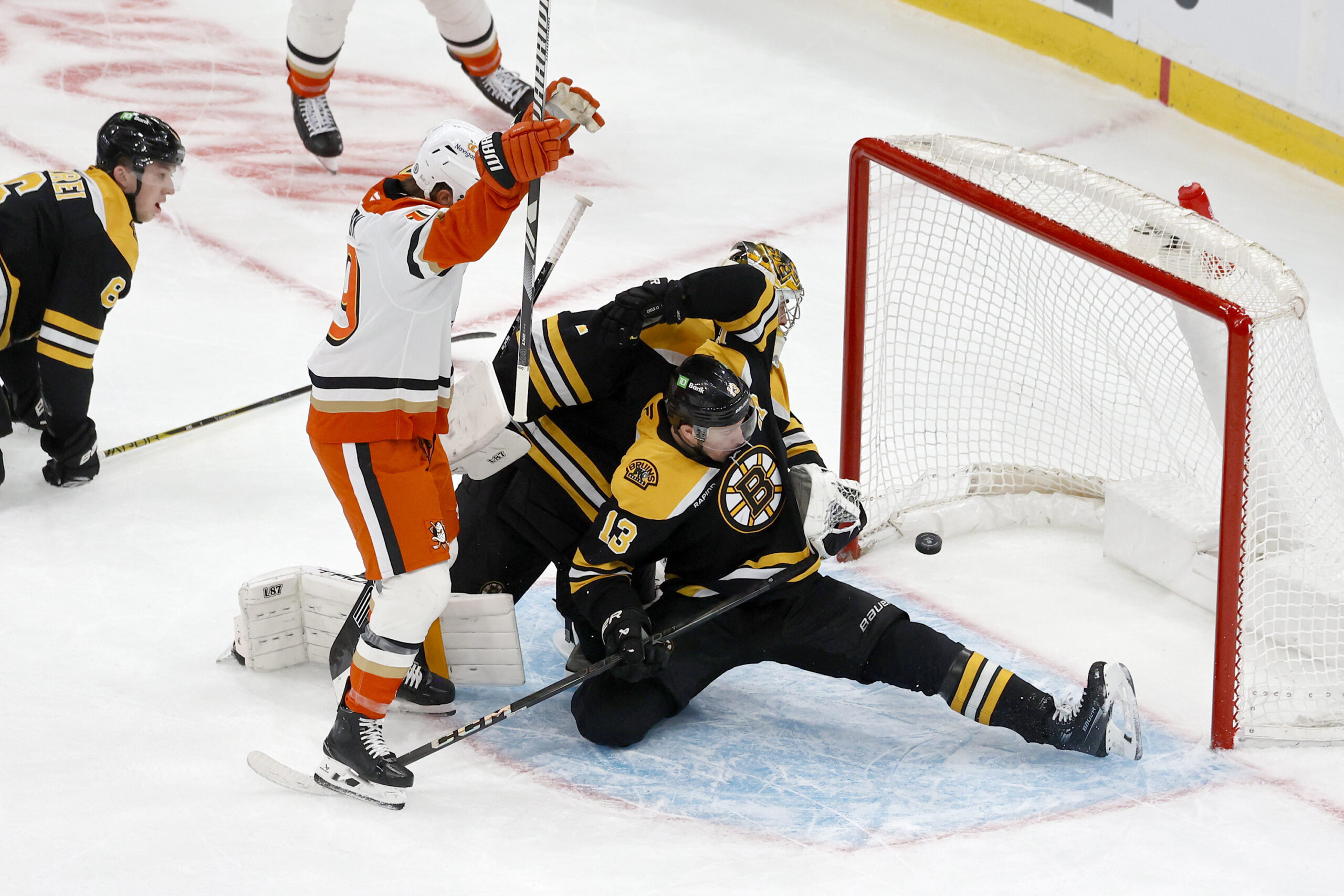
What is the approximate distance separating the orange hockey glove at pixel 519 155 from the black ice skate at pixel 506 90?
3.41m

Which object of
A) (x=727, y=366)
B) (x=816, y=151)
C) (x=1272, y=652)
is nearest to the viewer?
(x=727, y=366)

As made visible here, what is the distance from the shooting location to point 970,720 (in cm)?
295

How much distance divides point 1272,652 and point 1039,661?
43 cm

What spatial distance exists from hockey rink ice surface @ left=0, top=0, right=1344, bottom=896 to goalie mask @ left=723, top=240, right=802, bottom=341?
0.69 meters

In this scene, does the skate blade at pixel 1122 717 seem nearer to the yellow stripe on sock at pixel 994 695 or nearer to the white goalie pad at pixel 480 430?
the yellow stripe on sock at pixel 994 695

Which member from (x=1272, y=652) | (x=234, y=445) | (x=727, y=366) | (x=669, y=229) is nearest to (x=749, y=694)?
(x=727, y=366)

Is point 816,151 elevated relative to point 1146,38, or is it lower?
lower

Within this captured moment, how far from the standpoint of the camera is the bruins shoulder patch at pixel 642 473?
2.78m

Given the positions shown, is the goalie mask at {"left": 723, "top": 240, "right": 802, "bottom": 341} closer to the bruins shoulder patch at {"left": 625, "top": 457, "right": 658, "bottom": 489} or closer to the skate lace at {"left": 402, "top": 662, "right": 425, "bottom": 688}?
the bruins shoulder patch at {"left": 625, "top": 457, "right": 658, "bottom": 489}

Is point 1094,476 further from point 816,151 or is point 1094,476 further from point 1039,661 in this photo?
point 816,151

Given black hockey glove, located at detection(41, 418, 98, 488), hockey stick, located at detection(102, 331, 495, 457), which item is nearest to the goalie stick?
black hockey glove, located at detection(41, 418, 98, 488)

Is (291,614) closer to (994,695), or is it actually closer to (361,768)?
(361,768)

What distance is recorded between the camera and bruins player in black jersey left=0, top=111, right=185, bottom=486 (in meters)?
3.59

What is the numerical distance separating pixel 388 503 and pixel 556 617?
0.78 m
